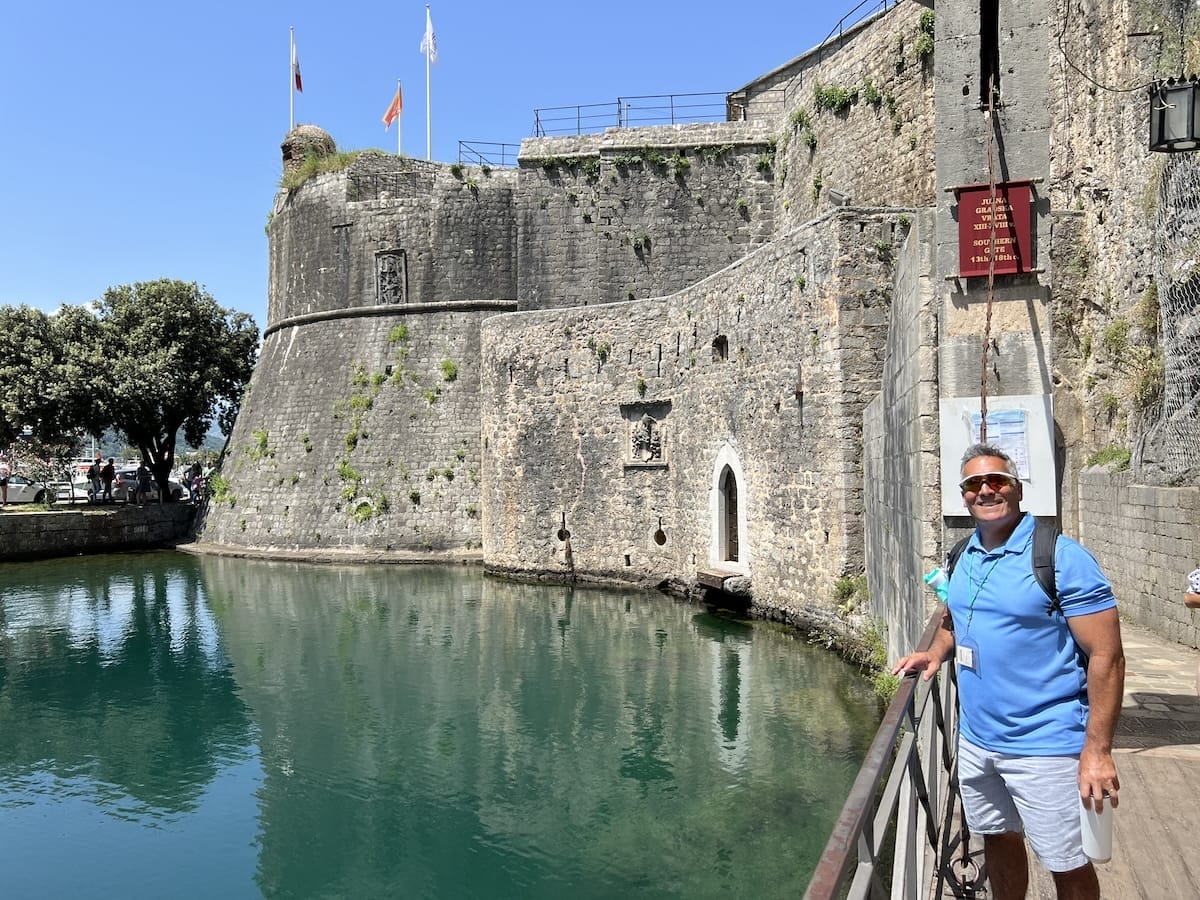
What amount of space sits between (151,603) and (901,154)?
586 inches

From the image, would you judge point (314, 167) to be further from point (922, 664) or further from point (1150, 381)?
point (922, 664)

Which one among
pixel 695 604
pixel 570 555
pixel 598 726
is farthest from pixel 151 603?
pixel 598 726

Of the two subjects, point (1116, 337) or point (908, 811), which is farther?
point (1116, 337)

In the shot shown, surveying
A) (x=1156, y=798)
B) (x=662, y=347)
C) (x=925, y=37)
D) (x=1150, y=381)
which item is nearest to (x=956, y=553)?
(x=1156, y=798)

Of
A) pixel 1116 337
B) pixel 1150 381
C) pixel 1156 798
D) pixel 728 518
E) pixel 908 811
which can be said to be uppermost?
pixel 1116 337

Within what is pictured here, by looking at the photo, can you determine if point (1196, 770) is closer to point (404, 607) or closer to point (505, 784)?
point (505, 784)

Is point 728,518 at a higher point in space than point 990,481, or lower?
lower

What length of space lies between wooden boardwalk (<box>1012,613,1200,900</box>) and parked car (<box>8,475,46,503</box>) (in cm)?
3305

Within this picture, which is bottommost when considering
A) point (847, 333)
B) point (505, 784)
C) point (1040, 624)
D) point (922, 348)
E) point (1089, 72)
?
point (505, 784)

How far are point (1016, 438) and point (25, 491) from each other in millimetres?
33954

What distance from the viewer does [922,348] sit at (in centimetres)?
631

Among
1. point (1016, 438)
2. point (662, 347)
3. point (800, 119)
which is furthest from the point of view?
point (800, 119)

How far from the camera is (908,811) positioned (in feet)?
9.07

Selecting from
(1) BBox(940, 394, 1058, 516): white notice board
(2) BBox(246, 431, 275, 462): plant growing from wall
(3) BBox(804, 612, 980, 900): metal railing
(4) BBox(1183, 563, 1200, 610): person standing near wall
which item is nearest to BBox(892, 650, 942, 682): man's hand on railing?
(3) BBox(804, 612, 980, 900): metal railing
